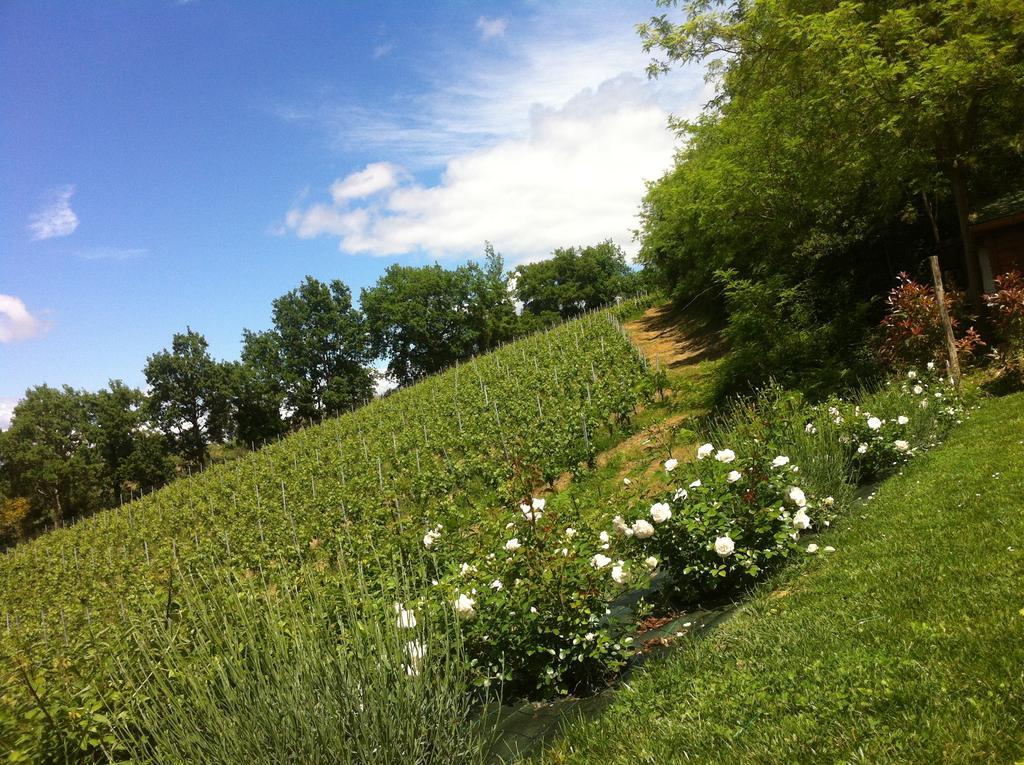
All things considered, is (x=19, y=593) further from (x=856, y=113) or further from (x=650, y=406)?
(x=856, y=113)

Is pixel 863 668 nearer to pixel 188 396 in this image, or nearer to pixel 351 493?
pixel 351 493

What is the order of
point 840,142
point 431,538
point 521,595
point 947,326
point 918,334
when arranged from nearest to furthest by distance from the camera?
point 521,595 < point 431,538 < point 947,326 < point 918,334 < point 840,142

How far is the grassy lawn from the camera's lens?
198 centimetres

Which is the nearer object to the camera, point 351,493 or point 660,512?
point 660,512

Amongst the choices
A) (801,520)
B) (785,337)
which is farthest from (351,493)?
(801,520)

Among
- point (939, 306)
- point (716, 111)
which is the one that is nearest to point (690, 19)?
point (716, 111)

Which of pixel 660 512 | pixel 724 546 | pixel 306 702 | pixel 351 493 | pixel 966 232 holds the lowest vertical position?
pixel 351 493

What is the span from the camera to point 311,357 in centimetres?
4662

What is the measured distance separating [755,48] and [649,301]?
111 ft

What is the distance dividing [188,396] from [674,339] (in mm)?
38670

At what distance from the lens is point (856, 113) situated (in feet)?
27.6

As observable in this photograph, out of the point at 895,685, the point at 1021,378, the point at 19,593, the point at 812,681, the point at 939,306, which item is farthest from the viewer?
the point at 19,593

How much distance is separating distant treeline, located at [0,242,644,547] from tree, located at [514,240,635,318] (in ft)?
33.1

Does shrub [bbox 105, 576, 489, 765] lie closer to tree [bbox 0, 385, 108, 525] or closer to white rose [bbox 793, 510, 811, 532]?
white rose [bbox 793, 510, 811, 532]
